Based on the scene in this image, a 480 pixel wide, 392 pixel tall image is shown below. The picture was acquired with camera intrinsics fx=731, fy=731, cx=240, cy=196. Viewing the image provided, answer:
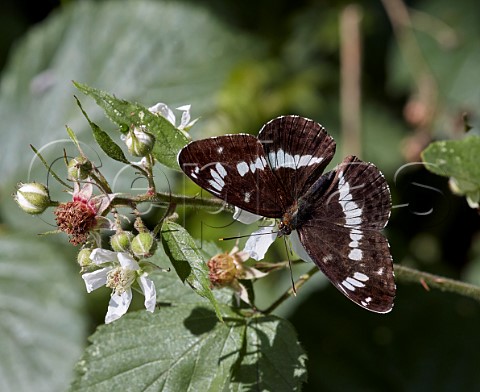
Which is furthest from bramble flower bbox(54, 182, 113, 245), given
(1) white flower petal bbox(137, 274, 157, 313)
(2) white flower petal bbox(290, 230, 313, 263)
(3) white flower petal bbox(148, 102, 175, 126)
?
(2) white flower petal bbox(290, 230, 313, 263)

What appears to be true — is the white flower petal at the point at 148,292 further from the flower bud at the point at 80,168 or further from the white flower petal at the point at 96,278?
the flower bud at the point at 80,168

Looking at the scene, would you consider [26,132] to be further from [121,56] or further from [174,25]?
[174,25]

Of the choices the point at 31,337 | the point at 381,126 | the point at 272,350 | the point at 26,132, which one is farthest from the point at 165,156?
the point at 381,126

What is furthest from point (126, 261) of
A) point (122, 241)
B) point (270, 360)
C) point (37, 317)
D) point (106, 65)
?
point (106, 65)

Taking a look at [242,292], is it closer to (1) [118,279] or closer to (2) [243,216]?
(2) [243,216]

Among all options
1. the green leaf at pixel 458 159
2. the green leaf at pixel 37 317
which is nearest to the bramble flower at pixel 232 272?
the green leaf at pixel 458 159

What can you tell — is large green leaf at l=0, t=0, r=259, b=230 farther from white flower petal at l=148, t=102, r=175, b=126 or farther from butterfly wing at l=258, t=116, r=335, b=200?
butterfly wing at l=258, t=116, r=335, b=200
